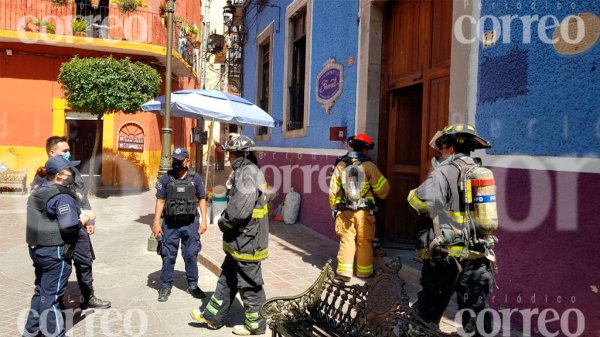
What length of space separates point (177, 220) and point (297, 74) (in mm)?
5733

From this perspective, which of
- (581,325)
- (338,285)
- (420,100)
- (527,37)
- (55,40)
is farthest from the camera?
(55,40)

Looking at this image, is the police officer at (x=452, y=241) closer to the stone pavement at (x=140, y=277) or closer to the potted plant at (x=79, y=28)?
the stone pavement at (x=140, y=277)

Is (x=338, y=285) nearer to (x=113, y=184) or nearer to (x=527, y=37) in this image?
(x=527, y=37)

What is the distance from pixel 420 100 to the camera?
647 cm

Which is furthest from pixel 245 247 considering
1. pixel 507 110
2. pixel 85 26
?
pixel 85 26

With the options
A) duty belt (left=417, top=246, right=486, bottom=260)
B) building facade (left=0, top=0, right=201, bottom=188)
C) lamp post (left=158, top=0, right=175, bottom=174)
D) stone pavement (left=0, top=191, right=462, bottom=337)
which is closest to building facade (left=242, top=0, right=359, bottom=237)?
stone pavement (left=0, top=191, right=462, bottom=337)

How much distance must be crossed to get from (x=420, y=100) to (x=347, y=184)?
6.34 feet

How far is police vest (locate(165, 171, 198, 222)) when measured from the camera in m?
4.96

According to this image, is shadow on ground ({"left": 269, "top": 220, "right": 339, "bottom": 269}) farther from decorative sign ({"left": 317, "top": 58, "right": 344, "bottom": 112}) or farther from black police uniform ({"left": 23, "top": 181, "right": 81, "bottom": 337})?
black police uniform ({"left": 23, "top": 181, "right": 81, "bottom": 337})

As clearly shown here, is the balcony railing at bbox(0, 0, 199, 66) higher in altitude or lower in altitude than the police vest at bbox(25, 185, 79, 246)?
higher

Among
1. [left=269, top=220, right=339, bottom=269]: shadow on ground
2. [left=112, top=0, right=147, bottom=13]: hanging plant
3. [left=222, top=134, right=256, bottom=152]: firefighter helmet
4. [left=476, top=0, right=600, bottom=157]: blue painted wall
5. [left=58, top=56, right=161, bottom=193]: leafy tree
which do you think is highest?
[left=112, top=0, right=147, bottom=13]: hanging plant

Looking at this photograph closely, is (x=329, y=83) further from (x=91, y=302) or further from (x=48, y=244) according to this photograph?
(x=48, y=244)

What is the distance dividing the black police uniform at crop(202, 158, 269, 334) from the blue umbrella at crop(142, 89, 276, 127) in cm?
396

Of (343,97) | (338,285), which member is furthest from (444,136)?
(343,97)
